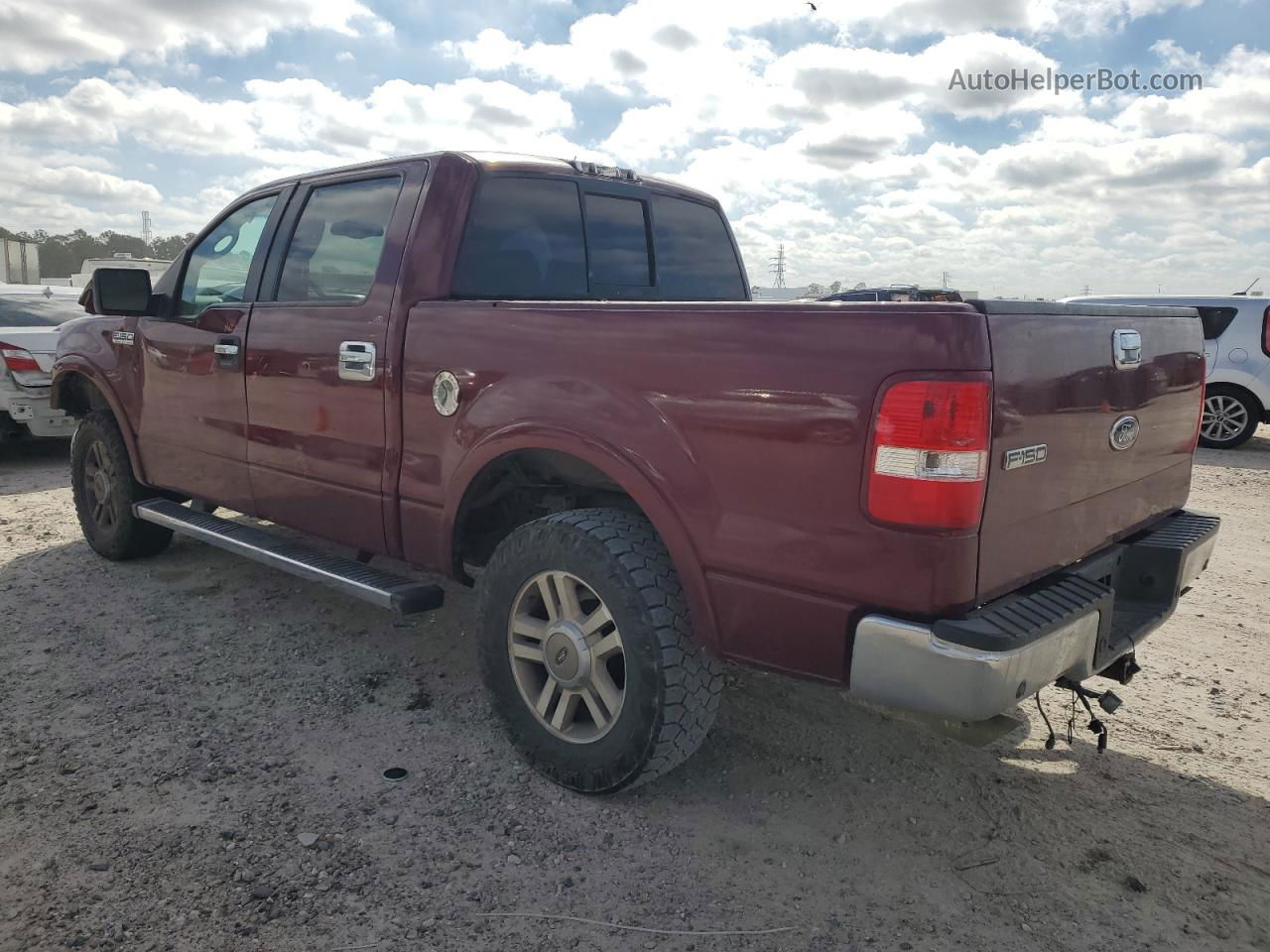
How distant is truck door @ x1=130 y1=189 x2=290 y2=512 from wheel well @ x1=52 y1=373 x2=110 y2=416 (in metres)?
0.69

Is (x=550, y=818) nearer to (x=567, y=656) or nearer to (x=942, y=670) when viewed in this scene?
(x=567, y=656)

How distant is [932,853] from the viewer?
8.75 feet

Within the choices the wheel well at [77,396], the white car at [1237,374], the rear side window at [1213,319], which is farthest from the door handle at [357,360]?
the white car at [1237,374]

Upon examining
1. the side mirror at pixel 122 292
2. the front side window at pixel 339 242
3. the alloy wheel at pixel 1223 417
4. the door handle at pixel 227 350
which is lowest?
the alloy wheel at pixel 1223 417

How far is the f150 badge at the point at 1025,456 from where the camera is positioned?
224cm

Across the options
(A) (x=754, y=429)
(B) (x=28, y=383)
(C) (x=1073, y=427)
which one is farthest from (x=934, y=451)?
(B) (x=28, y=383)

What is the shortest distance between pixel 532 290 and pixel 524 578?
126 centimetres

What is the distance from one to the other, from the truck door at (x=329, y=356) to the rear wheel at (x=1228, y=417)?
9541 millimetres

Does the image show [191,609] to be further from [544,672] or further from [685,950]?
[685,950]

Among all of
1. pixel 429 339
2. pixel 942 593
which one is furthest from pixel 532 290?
pixel 942 593

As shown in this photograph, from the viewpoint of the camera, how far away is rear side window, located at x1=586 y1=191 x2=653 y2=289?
388 centimetres

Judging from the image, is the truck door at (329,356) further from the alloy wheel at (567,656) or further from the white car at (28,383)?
the white car at (28,383)

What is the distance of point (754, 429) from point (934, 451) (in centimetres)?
46

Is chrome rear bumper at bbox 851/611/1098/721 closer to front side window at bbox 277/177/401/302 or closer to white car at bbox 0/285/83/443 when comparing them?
front side window at bbox 277/177/401/302
